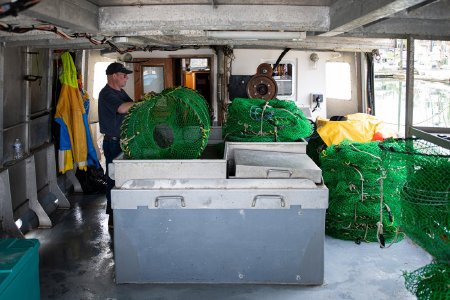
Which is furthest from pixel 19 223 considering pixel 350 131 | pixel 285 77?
pixel 285 77

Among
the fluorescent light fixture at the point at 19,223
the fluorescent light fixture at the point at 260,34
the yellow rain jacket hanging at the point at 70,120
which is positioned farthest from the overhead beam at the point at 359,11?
the yellow rain jacket hanging at the point at 70,120

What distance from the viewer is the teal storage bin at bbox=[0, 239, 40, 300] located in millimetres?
3438

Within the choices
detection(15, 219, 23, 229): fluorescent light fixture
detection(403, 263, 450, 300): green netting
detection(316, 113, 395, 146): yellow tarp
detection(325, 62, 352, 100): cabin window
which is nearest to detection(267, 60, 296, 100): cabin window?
detection(325, 62, 352, 100): cabin window

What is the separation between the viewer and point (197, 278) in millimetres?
5113

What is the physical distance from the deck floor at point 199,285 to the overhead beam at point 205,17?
2.58 meters

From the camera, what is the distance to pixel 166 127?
522 cm

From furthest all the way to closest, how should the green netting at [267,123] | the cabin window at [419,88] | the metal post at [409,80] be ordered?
the cabin window at [419,88], the green netting at [267,123], the metal post at [409,80]

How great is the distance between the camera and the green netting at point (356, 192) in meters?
6.17

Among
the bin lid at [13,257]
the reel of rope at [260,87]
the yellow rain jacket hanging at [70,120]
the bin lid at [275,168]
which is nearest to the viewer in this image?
the bin lid at [13,257]

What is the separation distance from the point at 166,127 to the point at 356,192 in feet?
8.56

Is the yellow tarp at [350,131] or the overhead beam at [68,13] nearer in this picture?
the overhead beam at [68,13]

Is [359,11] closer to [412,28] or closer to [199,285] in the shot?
[412,28]

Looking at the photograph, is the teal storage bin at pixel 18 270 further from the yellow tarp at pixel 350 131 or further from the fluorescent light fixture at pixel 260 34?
the yellow tarp at pixel 350 131

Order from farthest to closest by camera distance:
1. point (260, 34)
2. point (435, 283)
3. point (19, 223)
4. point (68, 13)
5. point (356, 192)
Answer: point (19, 223)
point (356, 192)
point (260, 34)
point (68, 13)
point (435, 283)
